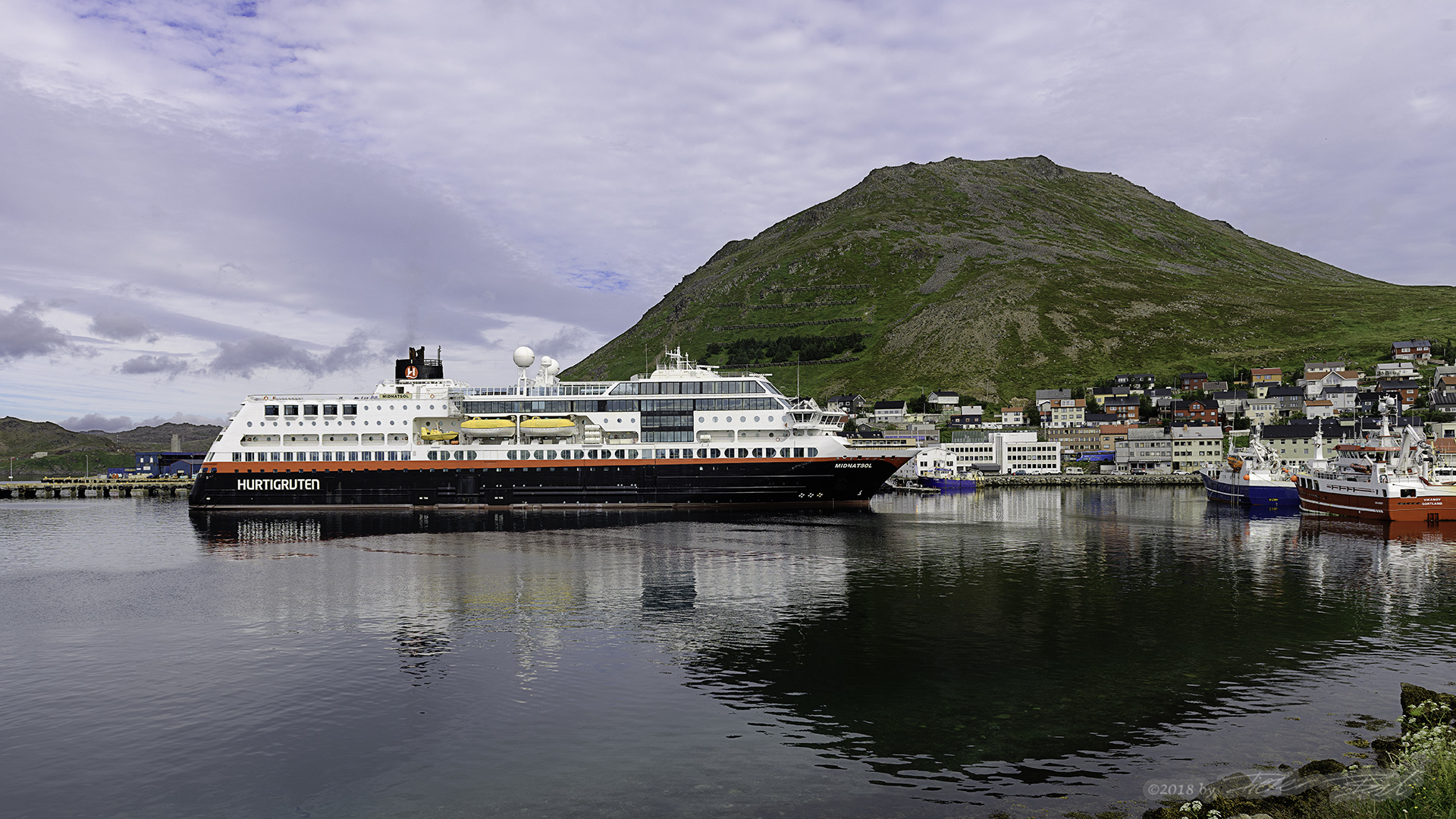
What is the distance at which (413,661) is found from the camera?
83.0 ft

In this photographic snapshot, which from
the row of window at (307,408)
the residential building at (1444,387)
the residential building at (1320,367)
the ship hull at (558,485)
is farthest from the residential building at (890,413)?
the row of window at (307,408)

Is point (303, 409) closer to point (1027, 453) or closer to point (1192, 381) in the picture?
point (1027, 453)

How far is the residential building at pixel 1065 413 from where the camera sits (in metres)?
176

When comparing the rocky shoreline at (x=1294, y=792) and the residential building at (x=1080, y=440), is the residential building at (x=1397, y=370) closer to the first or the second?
the residential building at (x=1080, y=440)

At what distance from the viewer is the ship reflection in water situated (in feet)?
59.0

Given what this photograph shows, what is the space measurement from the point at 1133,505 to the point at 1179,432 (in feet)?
250

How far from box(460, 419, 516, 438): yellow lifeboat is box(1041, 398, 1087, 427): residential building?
422 ft

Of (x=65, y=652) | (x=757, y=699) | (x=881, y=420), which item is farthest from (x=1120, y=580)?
(x=881, y=420)

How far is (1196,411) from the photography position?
169375mm

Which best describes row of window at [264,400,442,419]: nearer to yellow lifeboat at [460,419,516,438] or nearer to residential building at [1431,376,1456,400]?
yellow lifeboat at [460,419,516,438]

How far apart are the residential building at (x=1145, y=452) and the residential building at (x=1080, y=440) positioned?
6386mm


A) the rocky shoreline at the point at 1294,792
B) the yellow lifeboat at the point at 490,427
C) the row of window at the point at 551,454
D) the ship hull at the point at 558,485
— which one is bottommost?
the rocky shoreline at the point at 1294,792

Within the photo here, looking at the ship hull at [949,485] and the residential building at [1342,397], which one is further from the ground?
the residential building at [1342,397]

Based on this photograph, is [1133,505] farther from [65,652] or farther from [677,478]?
[65,652]
